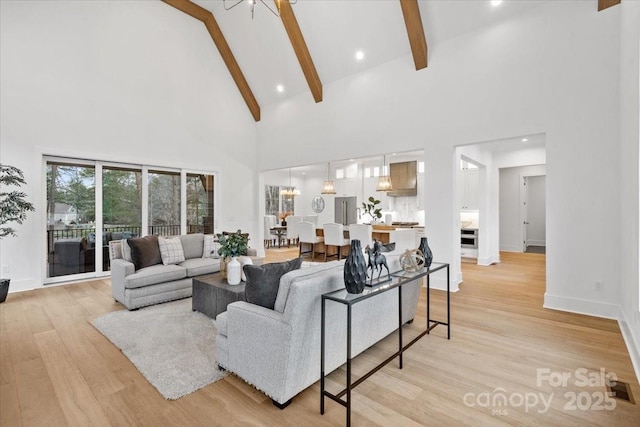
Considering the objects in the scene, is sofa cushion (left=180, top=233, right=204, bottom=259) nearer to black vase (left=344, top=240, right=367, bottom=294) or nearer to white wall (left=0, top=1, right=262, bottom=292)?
white wall (left=0, top=1, right=262, bottom=292)

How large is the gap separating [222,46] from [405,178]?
5.81m

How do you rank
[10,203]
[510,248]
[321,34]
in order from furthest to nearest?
1. [510,248]
2. [321,34]
3. [10,203]

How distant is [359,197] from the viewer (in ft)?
32.4

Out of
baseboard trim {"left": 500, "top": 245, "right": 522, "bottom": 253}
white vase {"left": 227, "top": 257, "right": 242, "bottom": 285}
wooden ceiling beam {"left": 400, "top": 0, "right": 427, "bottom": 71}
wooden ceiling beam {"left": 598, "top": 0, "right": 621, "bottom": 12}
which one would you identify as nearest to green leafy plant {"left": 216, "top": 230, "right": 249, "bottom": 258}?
white vase {"left": 227, "top": 257, "right": 242, "bottom": 285}

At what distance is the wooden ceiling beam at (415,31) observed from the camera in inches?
179

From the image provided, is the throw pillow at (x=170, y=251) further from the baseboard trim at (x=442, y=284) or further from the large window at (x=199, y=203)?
the baseboard trim at (x=442, y=284)

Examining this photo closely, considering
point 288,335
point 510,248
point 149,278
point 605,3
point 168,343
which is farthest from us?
point 510,248

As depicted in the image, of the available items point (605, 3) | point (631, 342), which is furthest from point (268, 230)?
point (605, 3)

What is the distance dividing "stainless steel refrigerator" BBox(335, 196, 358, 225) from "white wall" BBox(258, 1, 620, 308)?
4.36m

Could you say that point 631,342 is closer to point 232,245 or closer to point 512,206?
point 232,245

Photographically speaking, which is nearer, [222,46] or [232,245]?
[232,245]

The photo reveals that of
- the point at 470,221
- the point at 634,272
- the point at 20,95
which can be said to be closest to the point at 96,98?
the point at 20,95

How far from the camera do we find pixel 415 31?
15.6 ft

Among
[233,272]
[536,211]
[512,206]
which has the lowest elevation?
[233,272]
